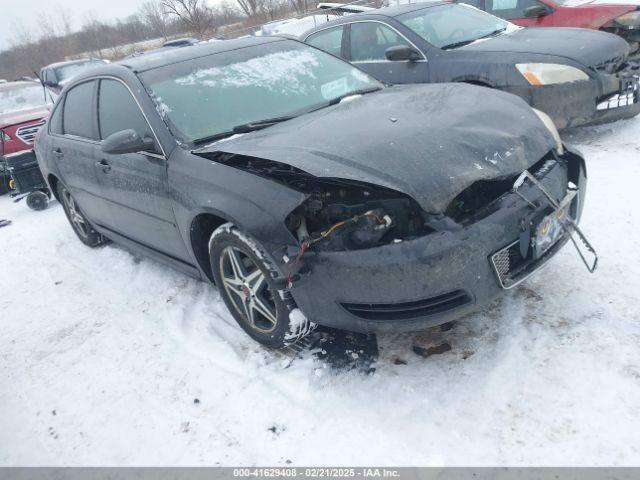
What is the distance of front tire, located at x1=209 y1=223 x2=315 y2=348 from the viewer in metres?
2.63

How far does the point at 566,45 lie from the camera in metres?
5.15

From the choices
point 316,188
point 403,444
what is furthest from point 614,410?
point 316,188

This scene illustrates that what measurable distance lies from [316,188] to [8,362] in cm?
254

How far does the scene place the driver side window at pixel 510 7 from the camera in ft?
23.4

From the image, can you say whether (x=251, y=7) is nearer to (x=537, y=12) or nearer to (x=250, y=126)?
(x=537, y=12)

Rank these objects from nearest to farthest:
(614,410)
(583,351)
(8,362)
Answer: (614,410) → (583,351) → (8,362)

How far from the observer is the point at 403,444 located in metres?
2.22

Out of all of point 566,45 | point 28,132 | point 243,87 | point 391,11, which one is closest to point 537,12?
point 566,45

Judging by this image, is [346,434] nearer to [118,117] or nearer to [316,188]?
[316,188]

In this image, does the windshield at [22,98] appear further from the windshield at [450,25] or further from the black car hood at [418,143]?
the black car hood at [418,143]

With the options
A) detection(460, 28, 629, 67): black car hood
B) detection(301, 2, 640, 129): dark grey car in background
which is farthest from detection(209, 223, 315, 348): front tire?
detection(460, 28, 629, 67): black car hood

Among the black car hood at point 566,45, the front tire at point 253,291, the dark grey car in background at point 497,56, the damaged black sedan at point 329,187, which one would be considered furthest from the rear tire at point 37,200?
the black car hood at point 566,45

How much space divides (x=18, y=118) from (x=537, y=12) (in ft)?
26.4

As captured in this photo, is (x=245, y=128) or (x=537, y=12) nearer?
(x=245, y=128)
